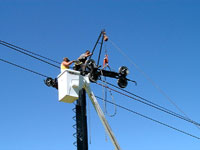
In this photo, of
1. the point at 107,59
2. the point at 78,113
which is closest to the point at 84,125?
the point at 78,113

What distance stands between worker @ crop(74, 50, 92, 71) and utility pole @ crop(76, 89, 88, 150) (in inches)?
43.4

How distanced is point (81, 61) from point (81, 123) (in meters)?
2.46

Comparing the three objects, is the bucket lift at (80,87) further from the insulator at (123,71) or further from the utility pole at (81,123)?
the insulator at (123,71)

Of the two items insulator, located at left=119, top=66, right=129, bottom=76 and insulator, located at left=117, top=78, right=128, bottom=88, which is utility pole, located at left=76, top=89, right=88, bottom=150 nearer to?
insulator, located at left=117, top=78, right=128, bottom=88

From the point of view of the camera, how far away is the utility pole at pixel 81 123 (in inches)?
332

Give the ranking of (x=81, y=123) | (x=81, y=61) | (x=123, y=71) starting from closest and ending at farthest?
(x=81, y=123), (x=81, y=61), (x=123, y=71)

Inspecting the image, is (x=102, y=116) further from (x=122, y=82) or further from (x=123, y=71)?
(x=123, y=71)

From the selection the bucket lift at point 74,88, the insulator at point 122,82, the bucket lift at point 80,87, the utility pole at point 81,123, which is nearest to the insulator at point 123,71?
the insulator at point 122,82

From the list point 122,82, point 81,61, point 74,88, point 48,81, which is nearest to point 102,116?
point 74,88

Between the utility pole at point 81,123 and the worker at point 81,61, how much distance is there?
1102mm

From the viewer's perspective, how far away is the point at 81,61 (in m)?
10.5

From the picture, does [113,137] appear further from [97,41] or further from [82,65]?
[97,41]

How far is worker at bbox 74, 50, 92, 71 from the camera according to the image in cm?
1028

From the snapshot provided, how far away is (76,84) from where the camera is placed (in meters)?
9.37
